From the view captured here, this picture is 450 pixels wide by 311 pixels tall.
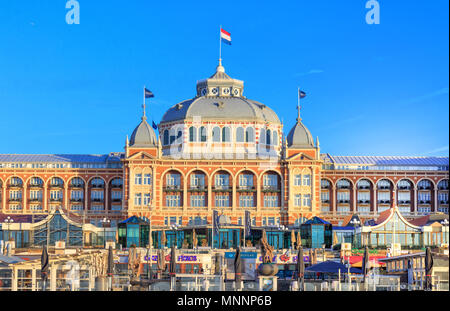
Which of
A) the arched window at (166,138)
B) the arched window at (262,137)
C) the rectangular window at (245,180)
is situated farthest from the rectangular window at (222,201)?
the arched window at (166,138)

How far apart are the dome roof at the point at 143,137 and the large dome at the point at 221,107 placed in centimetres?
737

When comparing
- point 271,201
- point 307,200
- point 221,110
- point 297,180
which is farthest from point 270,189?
point 221,110

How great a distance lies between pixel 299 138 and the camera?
143 m

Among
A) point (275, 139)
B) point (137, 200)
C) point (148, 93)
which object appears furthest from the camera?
point (275, 139)

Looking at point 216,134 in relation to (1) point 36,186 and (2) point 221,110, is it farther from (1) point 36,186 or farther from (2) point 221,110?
(1) point 36,186

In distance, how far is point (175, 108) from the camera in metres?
153

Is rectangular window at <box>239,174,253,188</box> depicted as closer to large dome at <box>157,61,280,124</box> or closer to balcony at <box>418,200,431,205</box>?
large dome at <box>157,61,280,124</box>

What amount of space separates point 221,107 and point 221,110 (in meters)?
0.66

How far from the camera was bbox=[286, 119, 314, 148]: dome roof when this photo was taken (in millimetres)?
142875

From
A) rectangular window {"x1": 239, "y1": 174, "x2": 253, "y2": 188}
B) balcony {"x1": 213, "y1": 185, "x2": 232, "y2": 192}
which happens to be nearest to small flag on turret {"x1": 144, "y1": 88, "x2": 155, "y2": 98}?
balcony {"x1": 213, "y1": 185, "x2": 232, "y2": 192}

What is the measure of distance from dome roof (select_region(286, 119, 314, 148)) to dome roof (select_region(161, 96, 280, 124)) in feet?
23.7

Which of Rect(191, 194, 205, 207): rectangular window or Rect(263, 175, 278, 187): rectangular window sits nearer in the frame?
Rect(191, 194, 205, 207): rectangular window
